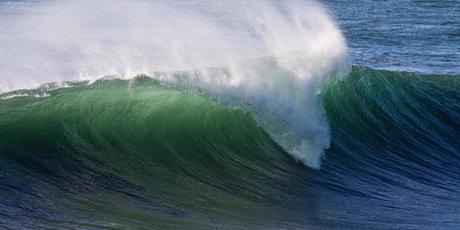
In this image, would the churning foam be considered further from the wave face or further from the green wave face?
the green wave face

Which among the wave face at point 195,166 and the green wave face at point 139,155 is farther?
the green wave face at point 139,155

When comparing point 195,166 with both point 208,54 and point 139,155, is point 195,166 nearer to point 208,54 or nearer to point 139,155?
point 139,155

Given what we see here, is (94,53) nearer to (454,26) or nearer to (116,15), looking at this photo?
(116,15)

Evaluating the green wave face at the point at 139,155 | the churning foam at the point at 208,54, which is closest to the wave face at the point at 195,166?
the green wave face at the point at 139,155

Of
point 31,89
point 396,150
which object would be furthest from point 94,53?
point 396,150

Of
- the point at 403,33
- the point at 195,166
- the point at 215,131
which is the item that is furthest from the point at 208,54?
the point at 403,33

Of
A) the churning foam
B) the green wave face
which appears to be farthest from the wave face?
the churning foam

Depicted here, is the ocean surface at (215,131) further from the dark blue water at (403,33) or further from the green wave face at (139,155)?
the dark blue water at (403,33)
